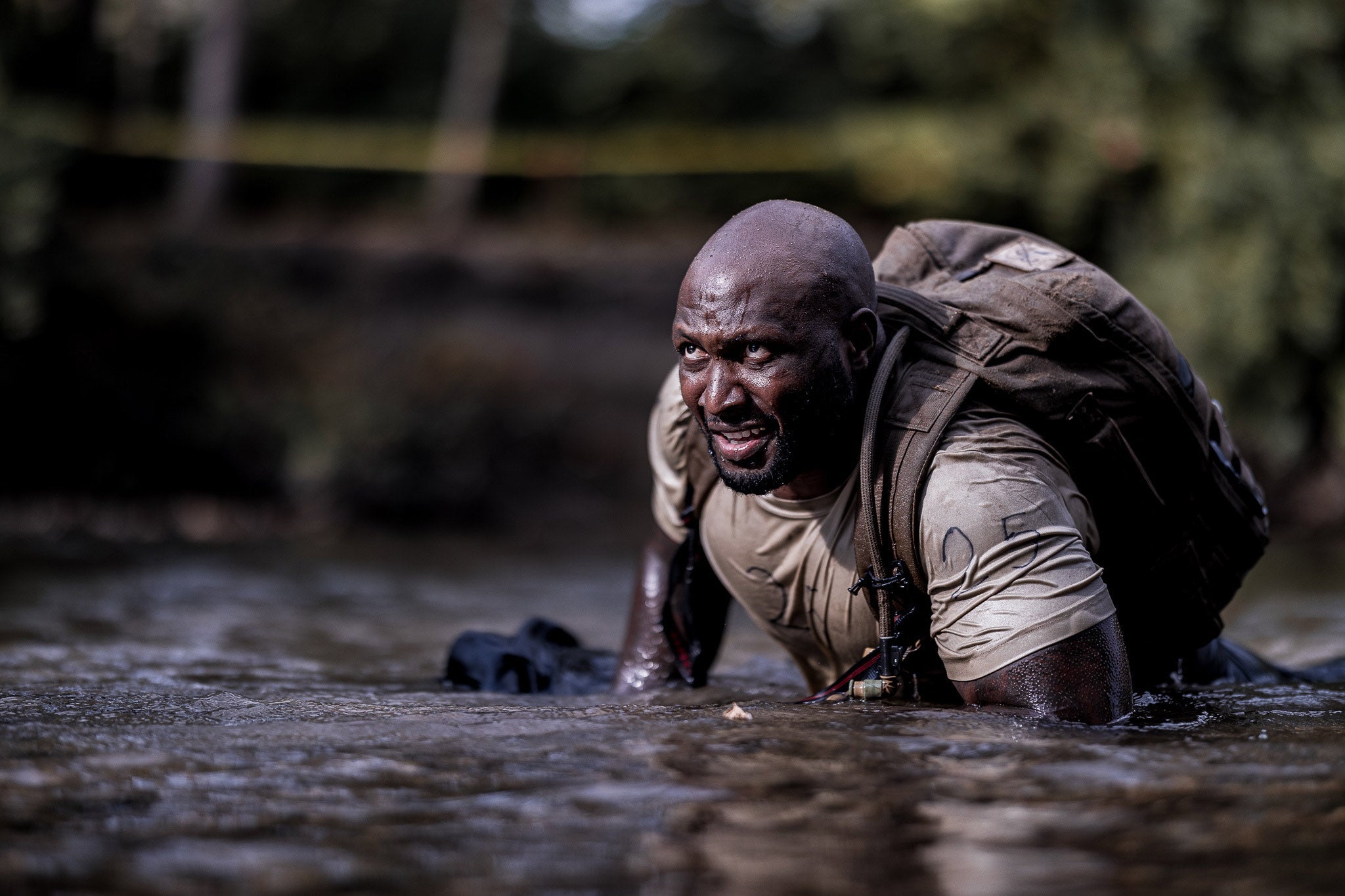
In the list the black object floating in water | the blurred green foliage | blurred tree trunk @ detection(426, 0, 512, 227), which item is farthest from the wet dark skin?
blurred tree trunk @ detection(426, 0, 512, 227)

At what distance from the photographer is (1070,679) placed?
2785 mm

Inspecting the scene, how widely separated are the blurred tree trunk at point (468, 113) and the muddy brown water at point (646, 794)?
10.4 metres

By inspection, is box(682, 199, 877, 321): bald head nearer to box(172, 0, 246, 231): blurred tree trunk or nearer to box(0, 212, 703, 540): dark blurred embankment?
box(0, 212, 703, 540): dark blurred embankment

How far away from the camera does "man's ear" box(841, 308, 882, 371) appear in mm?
3021

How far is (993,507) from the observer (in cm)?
283

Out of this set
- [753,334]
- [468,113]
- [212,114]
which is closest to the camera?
[753,334]

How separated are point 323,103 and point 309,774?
13553 mm

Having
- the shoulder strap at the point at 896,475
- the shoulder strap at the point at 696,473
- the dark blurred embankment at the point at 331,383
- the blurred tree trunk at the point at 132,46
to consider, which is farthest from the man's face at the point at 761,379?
the blurred tree trunk at the point at 132,46

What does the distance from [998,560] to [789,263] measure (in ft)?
2.63

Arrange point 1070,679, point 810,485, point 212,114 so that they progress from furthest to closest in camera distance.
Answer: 1. point 212,114
2. point 810,485
3. point 1070,679

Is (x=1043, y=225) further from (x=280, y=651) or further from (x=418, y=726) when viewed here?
(x=418, y=726)

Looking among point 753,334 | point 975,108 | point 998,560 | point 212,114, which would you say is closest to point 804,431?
point 753,334

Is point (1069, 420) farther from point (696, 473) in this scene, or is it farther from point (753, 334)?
point (696, 473)

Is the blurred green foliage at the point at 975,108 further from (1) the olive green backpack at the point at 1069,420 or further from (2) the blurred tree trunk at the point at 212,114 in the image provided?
(1) the olive green backpack at the point at 1069,420
